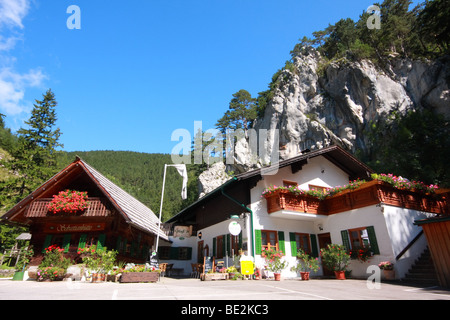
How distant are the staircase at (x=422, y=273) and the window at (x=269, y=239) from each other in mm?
6142

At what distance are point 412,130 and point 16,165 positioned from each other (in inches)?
1667

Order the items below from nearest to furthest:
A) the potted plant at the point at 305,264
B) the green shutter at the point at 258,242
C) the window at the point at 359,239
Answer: the window at the point at 359,239 → the potted plant at the point at 305,264 → the green shutter at the point at 258,242

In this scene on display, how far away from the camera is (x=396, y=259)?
11.5 m

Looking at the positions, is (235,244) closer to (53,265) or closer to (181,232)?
(181,232)

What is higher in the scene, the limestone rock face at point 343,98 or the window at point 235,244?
the limestone rock face at point 343,98

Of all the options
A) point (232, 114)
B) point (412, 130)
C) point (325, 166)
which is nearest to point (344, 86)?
point (412, 130)

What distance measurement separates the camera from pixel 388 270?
11305 mm

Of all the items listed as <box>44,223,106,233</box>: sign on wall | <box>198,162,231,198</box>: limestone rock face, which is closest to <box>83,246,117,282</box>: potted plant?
<box>44,223,106,233</box>: sign on wall

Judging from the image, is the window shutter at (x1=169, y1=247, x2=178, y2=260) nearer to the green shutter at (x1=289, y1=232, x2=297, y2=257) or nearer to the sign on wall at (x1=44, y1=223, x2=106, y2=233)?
the sign on wall at (x1=44, y1=223, x2=106, y2=233)

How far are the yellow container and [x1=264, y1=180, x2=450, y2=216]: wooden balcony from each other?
10.7ft

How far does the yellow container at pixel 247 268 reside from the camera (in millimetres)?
12352

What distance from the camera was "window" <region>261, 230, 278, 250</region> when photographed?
46.4ft

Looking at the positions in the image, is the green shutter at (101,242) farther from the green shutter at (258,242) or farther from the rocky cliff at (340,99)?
the rocky cliff at (340,99)

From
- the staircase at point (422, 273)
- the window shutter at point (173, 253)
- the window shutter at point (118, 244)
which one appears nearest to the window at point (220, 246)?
the window shutter at point (118, 244)
